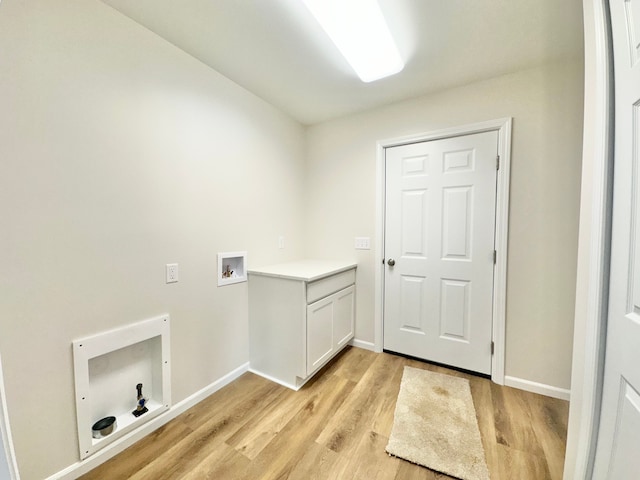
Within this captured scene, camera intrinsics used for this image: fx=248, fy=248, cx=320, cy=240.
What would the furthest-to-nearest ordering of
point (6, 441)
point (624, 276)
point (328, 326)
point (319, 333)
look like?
point (328, 326) → point (319, 333) → point (624, 276) → point (6, 441)

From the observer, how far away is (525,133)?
1.81 m

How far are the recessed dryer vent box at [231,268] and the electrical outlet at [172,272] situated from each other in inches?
12.3

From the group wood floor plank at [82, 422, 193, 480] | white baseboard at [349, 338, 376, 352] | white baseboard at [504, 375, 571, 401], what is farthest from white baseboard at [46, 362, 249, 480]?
white baseboard at [504, 375, 571, 401]

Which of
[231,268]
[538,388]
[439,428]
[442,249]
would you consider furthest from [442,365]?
[231,268]

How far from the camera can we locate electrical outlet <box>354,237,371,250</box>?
2461mm

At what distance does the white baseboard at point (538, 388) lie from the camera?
176 cm

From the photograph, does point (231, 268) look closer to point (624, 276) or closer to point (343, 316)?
point (343, 316)

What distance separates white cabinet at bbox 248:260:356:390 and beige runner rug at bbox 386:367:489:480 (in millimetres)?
691

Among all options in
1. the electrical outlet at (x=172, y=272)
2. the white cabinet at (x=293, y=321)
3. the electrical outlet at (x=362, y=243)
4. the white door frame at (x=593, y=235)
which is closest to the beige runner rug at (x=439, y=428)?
the white door frame at (x=593, y=235)

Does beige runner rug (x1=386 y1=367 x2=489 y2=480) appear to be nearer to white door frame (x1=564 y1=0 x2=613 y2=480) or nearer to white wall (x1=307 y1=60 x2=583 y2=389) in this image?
white door frame (x1=564 y1=0 x2=613 y2=480)

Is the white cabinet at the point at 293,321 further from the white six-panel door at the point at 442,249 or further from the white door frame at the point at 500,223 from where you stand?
the white door frame at the point at 500,223

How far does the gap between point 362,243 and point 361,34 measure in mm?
1631

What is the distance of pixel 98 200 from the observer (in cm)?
128

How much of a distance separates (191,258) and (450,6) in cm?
211
